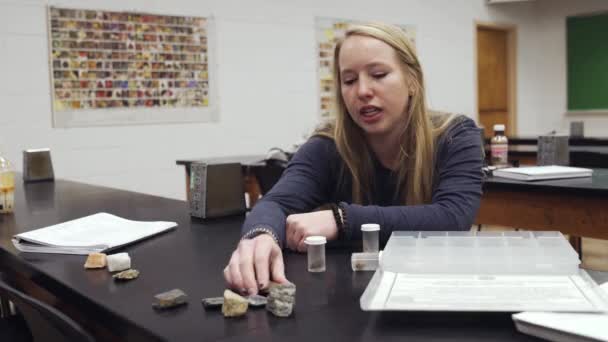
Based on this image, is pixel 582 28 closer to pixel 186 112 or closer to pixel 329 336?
pixel 186 112

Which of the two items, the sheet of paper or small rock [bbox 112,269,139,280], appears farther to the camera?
the sheet of paper

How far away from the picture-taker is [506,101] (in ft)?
24.8

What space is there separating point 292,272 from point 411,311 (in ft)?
1.04

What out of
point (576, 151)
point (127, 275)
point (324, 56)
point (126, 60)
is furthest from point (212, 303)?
point (324, 56)

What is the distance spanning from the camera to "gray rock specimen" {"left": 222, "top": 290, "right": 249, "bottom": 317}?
79 centimetres

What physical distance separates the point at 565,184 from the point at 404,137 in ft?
2.92

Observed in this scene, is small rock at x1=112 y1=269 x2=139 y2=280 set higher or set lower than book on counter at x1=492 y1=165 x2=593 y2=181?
lower

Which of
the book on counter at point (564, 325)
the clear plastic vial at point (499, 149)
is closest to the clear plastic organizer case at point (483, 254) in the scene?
the book on counter at point (564, 325)

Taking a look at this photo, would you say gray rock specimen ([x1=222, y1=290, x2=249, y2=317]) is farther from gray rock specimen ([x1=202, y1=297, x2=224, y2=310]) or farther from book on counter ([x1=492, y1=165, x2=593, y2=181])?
book on counter ([x1=492, y1=165, x2=593, y2=181])

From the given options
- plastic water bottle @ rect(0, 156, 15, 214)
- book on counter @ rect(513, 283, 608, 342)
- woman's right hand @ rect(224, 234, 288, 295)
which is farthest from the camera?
plastic water bottle @ rect(0, 156, 15, 214)

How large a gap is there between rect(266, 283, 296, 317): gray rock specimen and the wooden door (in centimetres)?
667

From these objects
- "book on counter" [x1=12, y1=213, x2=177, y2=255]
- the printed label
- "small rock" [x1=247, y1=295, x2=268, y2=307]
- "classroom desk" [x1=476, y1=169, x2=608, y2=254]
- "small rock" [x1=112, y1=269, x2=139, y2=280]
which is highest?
the printed label

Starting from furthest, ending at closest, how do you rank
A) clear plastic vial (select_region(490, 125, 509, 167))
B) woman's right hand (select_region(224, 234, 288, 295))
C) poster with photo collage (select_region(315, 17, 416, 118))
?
poster with photo collage (select_region(315, 17, 416, 118)) → clear plastic vial (select_region(490, 125, 509, 167)) → woman's right hand (select_region(224, 234, 288, 295))

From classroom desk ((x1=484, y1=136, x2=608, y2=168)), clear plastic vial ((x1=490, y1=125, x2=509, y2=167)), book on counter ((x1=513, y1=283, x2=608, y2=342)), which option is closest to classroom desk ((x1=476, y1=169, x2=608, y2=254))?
clear plastic vial ((x1=490, y1=125, x2=509, y2=167))
